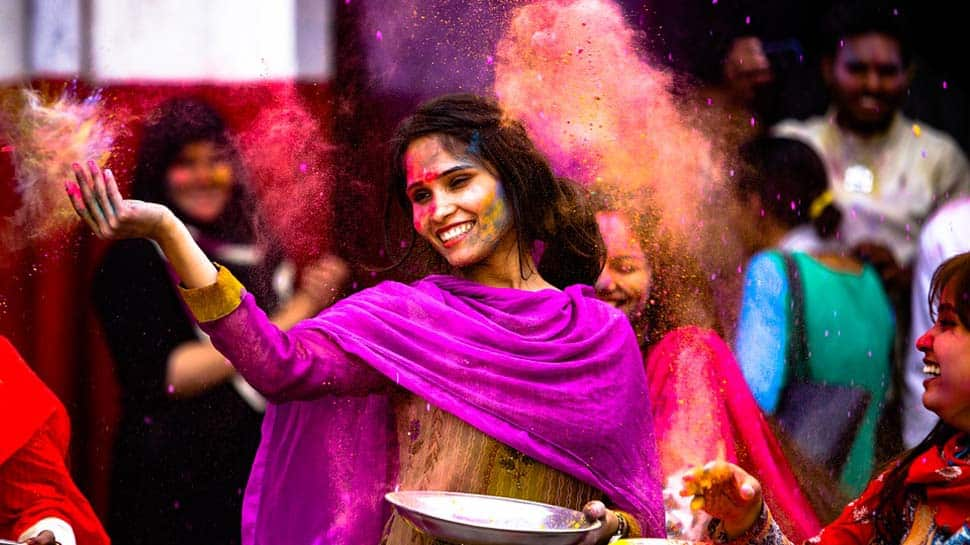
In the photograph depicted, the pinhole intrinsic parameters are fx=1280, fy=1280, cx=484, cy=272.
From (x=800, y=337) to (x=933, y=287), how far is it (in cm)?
45

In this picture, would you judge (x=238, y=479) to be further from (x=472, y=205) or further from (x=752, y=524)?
(x=752, y=524)

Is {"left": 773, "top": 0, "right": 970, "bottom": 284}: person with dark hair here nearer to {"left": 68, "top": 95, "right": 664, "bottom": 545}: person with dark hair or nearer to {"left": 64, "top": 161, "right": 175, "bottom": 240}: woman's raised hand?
{"left": 68, "top": 95, "right": 664, "bottom": 545}: person with dark hair

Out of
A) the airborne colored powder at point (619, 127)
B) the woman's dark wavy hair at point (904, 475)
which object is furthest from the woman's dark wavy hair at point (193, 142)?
the woman's dark wavy hair at point (904, 475)

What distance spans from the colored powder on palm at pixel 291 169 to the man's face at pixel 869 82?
1.57 metres

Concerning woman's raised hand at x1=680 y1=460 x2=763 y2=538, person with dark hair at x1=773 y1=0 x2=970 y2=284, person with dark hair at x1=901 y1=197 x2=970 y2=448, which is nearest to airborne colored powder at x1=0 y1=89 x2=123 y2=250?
woman's raised hand at x1=680 y1=460 x2=763 y2=538

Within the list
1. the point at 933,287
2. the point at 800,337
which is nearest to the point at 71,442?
the point at 800,337

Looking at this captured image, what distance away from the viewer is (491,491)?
9.53 ft

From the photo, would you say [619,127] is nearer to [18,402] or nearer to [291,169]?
[291,169]

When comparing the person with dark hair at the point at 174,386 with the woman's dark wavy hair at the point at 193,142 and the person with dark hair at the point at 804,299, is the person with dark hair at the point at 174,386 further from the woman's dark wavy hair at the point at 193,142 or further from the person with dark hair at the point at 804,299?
the person with dark hair at the point at 804,299

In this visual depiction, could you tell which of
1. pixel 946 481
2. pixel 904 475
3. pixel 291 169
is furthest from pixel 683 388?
pixel 291 169

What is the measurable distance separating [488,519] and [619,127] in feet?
3.55

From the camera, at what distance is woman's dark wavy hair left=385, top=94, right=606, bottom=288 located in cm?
308

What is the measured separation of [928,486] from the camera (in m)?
2.93

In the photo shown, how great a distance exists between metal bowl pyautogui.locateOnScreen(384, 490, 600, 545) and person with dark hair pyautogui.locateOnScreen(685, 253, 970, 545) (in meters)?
0.30
